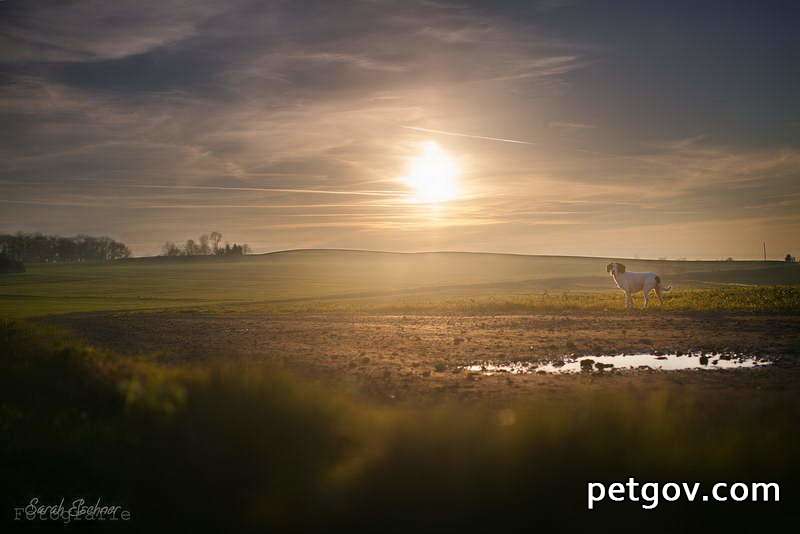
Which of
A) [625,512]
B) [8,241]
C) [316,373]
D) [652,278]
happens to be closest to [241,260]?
[8,241]

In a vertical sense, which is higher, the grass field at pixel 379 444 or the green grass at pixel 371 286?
the green grass at pixel 371 286

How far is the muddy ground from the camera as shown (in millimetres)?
10609

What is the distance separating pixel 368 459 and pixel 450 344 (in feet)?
34.7

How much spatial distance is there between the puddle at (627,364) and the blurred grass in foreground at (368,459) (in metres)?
4.97

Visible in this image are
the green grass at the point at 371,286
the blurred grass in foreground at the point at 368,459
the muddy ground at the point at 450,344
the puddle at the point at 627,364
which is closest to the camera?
the blurred grass in foreground at the point at 368,459

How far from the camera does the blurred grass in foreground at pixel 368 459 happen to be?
5465 millimetres

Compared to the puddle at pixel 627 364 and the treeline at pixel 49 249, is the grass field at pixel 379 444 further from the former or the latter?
the treeline at pixel 49 249

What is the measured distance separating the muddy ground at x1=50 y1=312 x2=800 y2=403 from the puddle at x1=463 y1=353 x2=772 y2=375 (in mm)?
488

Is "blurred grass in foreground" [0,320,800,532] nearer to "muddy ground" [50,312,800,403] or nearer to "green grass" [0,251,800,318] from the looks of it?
"muddy ground" [50,312,800,403]

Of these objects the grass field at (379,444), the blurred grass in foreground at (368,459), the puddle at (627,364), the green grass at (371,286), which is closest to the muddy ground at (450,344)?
the grass field at (379,444)

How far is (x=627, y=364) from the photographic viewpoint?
13055 millimetres

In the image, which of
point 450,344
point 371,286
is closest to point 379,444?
point 450,344

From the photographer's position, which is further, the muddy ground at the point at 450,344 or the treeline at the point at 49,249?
the treeline at the point at 49,249

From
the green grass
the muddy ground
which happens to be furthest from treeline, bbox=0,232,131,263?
the muddy ground
